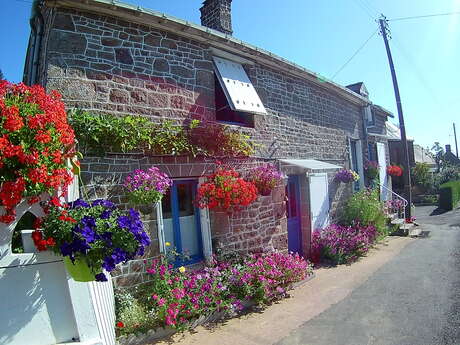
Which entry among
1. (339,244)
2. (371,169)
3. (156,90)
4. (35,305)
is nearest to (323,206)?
(339,244)

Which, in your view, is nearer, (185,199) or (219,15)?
(185,199)

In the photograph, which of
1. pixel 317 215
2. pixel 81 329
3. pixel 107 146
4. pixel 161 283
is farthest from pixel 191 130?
pixel 317 215

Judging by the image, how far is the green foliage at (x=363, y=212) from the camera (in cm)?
980

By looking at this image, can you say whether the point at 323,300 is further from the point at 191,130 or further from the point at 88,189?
the point at 88,189

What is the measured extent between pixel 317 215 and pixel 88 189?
620 centimetres

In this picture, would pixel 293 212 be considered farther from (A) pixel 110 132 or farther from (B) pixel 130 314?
(A) pixel 110 132

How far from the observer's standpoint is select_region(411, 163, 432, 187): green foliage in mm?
22094

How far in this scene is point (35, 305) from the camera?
2.57m

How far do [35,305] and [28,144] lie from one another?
127 centimetres

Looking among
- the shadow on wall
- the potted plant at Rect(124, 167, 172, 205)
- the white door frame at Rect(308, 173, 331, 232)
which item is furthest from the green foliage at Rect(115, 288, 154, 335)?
the white door frame at Rect(308, 173, 331, 232)

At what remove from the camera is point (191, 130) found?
5.81 meters

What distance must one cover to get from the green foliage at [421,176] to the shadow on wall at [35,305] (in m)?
24.1

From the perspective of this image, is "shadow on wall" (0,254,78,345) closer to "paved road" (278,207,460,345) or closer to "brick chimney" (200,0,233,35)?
"paved road" (278,207,460,345)

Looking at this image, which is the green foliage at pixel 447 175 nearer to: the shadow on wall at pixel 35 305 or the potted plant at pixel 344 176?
the potted plant at pixel 344 176
